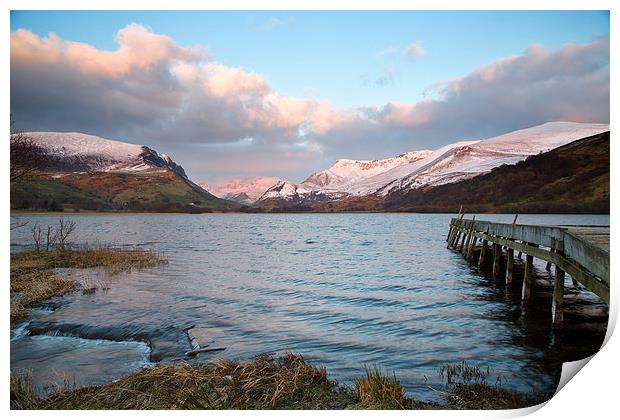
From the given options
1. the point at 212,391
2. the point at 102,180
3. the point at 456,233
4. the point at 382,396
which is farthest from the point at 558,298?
the point at 102,180

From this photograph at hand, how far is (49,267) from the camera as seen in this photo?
22125 millimetres

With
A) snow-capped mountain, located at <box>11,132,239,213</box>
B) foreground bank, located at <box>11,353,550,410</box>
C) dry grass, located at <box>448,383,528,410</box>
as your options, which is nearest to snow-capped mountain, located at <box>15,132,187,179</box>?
snow-capped mountain, located at <box>11,132,239,213</box>

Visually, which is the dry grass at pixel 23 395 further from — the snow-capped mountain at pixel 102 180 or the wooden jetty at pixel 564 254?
the wooden jetty at pixel 564 254

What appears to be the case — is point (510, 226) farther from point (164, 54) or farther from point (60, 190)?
point (60, 190)

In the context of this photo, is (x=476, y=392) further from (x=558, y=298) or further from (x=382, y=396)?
(x=558, y=298)

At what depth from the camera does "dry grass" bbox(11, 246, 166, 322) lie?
15250 millimetres

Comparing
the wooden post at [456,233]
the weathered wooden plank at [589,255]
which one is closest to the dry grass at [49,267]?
the weathered wooden plank at [589,255]

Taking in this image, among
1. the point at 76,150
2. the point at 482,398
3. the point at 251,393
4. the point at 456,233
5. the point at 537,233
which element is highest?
the point at 76,150

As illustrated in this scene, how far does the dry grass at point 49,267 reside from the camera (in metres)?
15.2

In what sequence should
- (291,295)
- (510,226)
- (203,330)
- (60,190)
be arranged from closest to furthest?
(203,330), (510,226), (291,295), (60,190)
